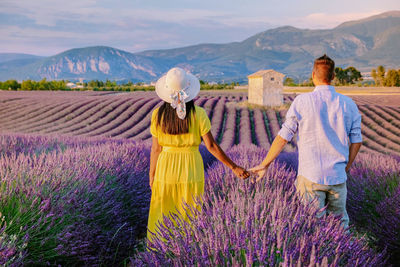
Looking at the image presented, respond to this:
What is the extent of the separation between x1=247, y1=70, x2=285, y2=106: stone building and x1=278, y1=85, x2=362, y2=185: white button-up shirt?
26.3 meters

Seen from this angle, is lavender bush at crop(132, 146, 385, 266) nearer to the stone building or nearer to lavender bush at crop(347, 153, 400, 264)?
lavender bush at crop(347, 153, 400, 264)

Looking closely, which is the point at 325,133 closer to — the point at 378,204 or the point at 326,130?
the point at 326,130

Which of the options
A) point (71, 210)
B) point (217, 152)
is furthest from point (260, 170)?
point (71, 210)

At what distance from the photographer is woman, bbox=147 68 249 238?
2.71 meters

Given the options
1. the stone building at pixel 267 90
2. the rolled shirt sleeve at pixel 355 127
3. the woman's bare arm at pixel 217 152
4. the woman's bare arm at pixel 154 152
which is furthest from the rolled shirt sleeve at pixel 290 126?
the stone building at pixel 267 90

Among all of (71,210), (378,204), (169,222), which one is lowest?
(378,204)

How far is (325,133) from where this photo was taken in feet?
8.24

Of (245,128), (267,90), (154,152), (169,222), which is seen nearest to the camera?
(169,222)

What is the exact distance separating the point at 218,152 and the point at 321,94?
0.86 meters

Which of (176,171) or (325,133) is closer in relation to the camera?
(325,133)

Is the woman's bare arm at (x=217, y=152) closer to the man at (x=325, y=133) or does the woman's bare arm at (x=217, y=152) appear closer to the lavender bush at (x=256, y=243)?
the man at (x=325, y=133)

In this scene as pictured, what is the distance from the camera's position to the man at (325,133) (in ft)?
8.24

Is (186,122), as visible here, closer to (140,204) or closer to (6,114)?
(140,204)

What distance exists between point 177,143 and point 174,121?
0.17 m
